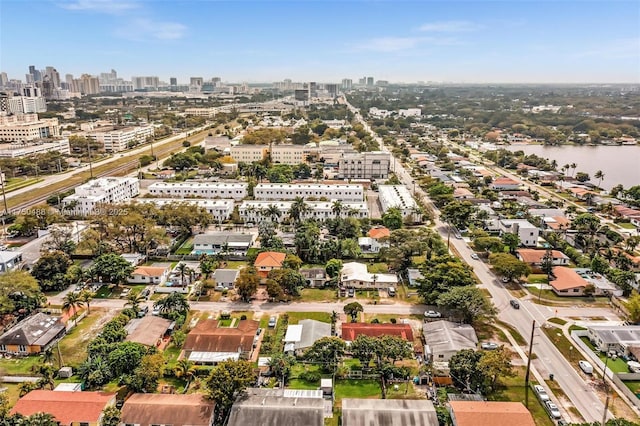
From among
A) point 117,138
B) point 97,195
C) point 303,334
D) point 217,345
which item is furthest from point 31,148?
point 303,334

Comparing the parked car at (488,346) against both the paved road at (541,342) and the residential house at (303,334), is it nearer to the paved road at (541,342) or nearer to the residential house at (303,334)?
the paved road at (541,342)

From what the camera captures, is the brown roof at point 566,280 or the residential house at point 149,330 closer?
the residential house at point 149,330

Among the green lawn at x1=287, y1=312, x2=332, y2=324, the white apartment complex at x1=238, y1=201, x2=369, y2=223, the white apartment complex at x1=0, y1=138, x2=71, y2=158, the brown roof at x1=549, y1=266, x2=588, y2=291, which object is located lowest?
the green lawn at x1=287, y1=312, x2=332, y2=324

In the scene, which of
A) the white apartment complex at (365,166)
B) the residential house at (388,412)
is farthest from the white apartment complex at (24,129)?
the residential house at (388,412)

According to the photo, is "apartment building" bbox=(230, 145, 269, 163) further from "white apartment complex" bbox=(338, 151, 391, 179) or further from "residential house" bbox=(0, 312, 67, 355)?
"residential house" bbox=(0, 312, 67, 355)

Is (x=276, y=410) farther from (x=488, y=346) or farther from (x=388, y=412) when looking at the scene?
(x=488, y=346)

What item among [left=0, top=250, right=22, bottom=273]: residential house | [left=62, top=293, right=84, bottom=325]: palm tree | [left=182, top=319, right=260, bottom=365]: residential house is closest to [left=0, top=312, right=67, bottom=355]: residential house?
[left=62, top=293, right=84, bottom=325]: palm tree

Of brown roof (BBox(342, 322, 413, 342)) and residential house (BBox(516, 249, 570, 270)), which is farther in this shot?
residential house (BBox(516, 249, 570, 270))
